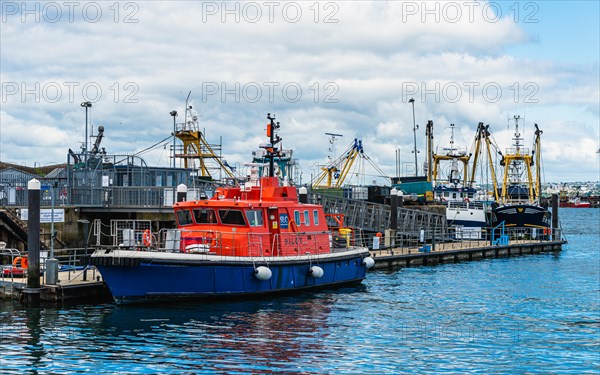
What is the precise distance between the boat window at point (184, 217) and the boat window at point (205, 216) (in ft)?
0.95

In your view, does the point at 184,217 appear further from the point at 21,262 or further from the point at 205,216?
the point at 21,262

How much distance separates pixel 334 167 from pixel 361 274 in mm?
48269

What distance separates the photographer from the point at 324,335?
2161 centimetres

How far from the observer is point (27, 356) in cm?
1866

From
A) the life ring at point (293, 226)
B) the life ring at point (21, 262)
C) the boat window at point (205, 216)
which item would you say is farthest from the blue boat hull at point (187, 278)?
the life ring at point (21, 262)

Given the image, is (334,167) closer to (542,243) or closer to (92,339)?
(542,243)

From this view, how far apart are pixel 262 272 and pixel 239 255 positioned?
4.08 ft

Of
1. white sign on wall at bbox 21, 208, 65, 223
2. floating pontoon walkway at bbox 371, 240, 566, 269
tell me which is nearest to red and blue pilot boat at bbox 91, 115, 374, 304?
white sign on wall at bbox 21, 208, 65, 223

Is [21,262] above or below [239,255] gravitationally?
below

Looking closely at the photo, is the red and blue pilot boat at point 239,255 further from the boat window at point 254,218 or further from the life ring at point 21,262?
the life ring at point 21,262

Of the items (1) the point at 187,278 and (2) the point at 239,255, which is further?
(2) the point at 239,255

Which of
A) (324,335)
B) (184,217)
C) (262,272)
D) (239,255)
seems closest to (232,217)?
(239,255)

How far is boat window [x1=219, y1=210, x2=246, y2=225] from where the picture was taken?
27375 mm

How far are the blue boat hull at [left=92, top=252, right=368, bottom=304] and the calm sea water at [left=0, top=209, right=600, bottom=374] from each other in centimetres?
47
